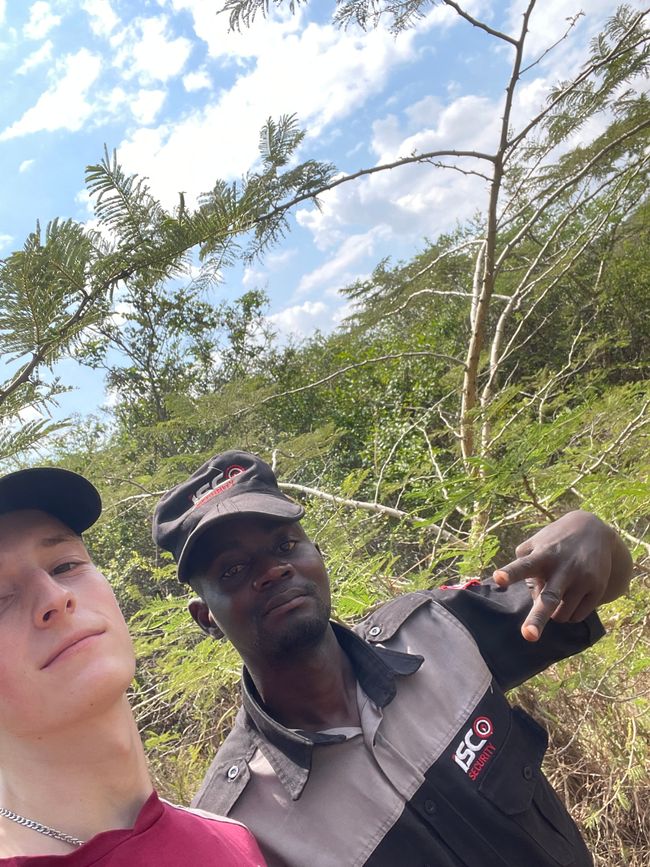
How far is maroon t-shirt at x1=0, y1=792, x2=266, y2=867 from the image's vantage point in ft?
2.94

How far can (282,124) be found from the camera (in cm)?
238

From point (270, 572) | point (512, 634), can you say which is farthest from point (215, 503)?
point (512, 634)

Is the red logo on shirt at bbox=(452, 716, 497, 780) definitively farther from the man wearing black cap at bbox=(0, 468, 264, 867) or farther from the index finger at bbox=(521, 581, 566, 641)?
the man wearing black cap at bbox=(0, 468, 264, 867)

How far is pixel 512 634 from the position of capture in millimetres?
1697

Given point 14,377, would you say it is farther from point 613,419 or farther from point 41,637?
point 613,419

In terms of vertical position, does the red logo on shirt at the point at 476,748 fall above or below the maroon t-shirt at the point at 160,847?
below

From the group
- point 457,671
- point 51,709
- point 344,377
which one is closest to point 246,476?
point 457,671

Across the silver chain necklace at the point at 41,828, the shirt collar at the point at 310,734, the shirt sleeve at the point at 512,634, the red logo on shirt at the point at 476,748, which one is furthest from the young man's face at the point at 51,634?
the shirt sleeve at the point at 512,634

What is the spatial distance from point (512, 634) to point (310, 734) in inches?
24.4

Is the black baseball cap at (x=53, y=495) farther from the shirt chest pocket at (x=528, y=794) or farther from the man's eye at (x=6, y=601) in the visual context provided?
the shirt chest pocket at (x=528, y=794)

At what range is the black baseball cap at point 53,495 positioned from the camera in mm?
1133

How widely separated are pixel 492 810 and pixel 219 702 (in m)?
2.24

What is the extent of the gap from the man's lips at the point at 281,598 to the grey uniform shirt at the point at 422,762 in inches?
10.0

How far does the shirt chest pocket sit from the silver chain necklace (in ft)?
3.12
